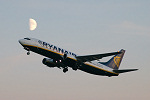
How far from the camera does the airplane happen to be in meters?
53.2

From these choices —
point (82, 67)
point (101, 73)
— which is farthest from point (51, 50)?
point (101, 73)

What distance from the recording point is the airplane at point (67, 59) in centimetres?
5325

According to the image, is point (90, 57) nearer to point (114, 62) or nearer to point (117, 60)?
point (114, 62)

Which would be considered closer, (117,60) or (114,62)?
(114,62)

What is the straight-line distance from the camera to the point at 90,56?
57719 millimetres

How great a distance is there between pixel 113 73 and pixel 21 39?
24.8 meters

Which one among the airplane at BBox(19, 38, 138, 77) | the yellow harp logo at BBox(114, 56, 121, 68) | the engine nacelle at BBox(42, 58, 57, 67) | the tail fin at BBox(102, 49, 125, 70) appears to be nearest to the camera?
the airplane at BBox(19, 38, 138, 77)

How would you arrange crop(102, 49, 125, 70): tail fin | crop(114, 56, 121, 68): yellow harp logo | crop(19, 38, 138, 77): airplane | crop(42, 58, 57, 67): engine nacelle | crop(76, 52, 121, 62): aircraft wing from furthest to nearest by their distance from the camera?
crop(114, 56, 121, 68): yellow harp logo < crop(102, 49, 125, 70): tail fin < crop(42, 58, 57, 67): engine nacelle < crop(76, 52, 121, 62): aircraft wing < crop(19, 38, 138, 77): airplane

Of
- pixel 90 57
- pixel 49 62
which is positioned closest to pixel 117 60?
pixel 90 57

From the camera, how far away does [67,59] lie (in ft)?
184

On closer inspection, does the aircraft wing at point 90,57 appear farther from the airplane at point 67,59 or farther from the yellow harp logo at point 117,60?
the yellow harp logo at point 117,60

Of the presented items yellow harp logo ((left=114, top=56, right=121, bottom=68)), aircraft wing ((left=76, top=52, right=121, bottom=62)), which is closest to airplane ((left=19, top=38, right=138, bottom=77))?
aircraft wing ((left=76, top=52, right=121, bottom=62))

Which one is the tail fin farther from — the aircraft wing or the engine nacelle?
the engine nacelle

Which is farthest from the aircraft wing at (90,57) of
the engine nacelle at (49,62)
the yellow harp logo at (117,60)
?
the yellow harp logo at (117,60)
